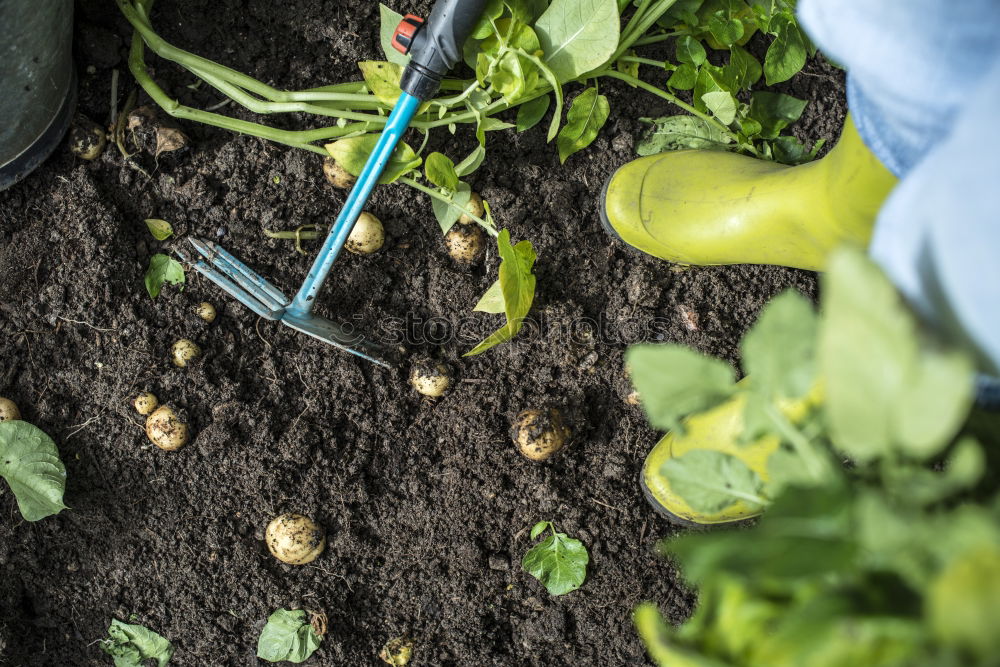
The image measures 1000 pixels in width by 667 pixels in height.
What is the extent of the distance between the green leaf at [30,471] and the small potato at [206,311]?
0.31m

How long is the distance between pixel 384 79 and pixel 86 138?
1.66 ft

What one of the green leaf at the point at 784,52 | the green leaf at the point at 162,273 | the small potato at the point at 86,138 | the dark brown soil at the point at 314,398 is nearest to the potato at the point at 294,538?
the dark brown soil at the point at 314,398

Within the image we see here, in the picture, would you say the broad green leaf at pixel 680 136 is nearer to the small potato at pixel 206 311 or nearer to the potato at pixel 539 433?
the potato at pixel 539 433

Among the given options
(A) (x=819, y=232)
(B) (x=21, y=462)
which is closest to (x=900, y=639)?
(A) (x=819, y=232)

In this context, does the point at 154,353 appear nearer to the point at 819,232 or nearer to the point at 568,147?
the point at 568,147

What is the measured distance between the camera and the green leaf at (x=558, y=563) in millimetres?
1215

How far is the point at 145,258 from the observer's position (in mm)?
1217

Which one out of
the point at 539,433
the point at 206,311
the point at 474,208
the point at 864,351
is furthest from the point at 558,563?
the point at 864,351

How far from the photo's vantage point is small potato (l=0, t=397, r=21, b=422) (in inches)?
45.4

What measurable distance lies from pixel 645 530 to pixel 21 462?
3.28 ft

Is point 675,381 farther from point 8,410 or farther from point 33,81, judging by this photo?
point 8,410

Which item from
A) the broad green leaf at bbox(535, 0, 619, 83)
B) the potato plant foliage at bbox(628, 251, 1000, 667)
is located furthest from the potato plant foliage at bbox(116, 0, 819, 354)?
the potato plant foliage at bbox(628, 251, 1000, 667)

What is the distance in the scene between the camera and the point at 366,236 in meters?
1.20

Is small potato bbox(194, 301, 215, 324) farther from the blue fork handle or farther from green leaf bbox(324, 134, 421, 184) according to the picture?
green leaf bbox(324, 134, 421, 184)
